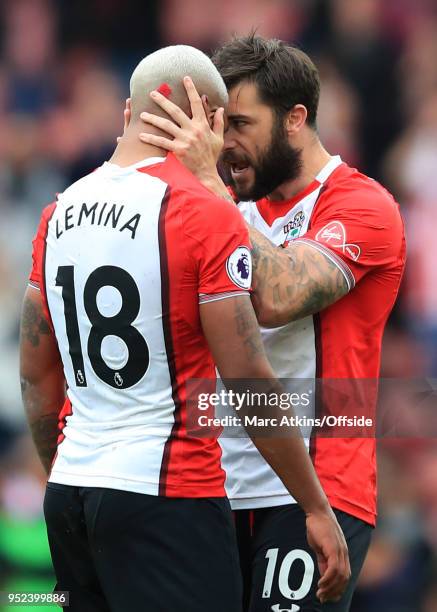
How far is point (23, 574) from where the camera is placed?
6707mm

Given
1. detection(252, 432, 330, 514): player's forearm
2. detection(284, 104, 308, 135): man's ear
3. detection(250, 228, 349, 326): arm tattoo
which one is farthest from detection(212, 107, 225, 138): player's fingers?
detection(252, 432, 330, 514): player's forearm

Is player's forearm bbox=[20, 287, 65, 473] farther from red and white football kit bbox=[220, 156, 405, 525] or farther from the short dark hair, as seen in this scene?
the short dark hair

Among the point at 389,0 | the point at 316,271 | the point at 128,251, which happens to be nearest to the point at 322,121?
the point at 389,0

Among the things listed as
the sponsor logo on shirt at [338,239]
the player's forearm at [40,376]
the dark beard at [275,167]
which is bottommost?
the player's forearm at [40,376]

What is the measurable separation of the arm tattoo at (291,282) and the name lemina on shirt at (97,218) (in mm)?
593

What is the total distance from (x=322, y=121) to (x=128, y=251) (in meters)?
5.49

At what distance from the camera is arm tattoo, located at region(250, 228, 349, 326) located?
3.88 metres

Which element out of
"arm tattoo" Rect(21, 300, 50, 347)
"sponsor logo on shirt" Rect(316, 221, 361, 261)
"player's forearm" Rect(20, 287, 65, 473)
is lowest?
"player's forearm" Rect(20, 287, 65, 473)

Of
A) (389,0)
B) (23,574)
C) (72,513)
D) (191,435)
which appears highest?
(389,0)

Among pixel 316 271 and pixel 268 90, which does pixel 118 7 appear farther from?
pixel 316 271

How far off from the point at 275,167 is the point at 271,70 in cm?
38

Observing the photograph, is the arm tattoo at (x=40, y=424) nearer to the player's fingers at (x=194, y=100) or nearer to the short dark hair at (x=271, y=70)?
the player's fingers at (x=194, y=100)

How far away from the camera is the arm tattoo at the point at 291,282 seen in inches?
153

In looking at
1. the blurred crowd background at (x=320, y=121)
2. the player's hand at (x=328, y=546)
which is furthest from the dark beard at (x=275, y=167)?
the blurred crowd background at (x=320, y=121)
